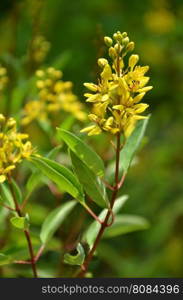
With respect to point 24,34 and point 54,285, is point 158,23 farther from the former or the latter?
point 54,285

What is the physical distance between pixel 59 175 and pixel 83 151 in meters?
0.09

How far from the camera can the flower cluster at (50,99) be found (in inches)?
85.5

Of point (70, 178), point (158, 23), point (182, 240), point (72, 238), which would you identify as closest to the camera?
point (70, 178)

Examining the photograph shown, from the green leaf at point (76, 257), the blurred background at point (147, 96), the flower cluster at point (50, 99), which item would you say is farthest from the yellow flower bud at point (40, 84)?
the green leaf at point (76, 257)

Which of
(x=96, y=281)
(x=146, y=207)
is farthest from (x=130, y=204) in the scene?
(x=96, y=281)

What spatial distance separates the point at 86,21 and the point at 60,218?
271cm

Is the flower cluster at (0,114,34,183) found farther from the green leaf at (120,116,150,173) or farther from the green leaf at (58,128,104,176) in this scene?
the green leaf at (120,116,150,173)

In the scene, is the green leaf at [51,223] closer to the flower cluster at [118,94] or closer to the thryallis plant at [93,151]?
the thryallis plant at [93,151]

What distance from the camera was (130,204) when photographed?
3.57 metres

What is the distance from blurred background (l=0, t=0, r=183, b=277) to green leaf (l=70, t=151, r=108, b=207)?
111 cm

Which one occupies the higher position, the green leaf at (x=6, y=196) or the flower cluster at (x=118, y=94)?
the flower cluster at (x=118, y=94)

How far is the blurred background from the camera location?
3389 millimetres

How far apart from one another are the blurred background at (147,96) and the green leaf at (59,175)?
3.51ft

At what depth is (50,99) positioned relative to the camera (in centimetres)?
221
